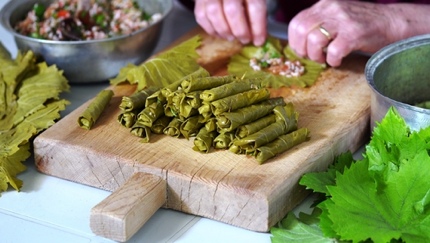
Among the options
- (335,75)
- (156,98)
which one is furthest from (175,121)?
(335,75)

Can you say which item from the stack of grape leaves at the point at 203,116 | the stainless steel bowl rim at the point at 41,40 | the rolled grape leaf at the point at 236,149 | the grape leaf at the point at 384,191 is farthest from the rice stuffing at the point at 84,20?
the grape leaf at the point at 384,191

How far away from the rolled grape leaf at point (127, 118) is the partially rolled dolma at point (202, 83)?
16 cm

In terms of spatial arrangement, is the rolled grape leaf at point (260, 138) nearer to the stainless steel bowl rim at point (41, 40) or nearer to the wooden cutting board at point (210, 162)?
the wooden cutting board at point (210, 162)

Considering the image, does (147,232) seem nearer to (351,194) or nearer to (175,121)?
(175,121)

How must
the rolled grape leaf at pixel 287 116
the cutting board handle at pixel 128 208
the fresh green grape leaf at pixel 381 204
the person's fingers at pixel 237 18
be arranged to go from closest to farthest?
the fresh green grape leaf at pixel 381 204, the cutting board handle at pixel 128 208, the rolled grape leaf at pixel 287 116, the person's fingers at pixel 237 18

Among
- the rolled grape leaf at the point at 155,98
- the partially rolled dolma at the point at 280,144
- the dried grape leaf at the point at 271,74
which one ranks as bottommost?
the dried grape leaf at the point at 271,74

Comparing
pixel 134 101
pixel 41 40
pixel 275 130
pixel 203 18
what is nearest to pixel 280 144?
pixel 275 130

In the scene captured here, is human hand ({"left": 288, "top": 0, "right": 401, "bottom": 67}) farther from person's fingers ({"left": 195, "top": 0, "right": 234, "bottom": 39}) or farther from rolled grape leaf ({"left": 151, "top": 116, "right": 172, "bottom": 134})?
rolled grape leaf ({"left": 151, "top": 116, "right": 172, "bottom": 134})

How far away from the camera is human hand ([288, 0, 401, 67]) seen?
2.31 m

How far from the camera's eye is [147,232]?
181 cm

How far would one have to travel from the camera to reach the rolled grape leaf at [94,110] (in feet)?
6.74

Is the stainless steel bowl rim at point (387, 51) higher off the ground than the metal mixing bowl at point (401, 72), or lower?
higher

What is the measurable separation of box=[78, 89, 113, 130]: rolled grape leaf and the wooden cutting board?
20 mm

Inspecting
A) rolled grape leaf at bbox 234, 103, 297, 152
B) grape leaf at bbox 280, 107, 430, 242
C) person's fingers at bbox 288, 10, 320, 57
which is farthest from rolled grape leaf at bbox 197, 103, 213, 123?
person's fingers at bbox 288, 10, 320, 57
